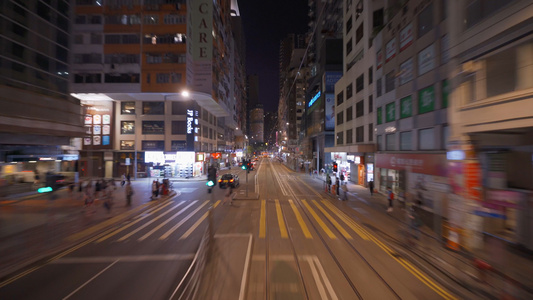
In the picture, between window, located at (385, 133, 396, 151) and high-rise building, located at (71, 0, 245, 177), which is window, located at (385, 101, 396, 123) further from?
high-rise building, located at (71, 0, 245, 177)

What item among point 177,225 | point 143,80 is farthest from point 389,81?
point 143,80

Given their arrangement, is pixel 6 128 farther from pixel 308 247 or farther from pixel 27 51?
pixel 308 247

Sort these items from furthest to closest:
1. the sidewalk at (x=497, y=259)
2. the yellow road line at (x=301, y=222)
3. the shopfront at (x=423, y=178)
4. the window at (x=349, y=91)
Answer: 1. the window at (x=349, y=91)
2. the shopfront at (x=423, y=178)
3. the yellow road line at (x=301, y=222)
4. the sidewalk at (x=497, y=259)

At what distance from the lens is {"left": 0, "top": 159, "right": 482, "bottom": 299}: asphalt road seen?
245 inches

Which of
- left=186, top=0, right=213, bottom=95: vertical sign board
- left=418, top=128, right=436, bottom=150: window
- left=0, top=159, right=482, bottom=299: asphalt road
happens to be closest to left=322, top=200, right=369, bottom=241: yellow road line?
left=0, top=159, right=482, bottom=299: asphalt road

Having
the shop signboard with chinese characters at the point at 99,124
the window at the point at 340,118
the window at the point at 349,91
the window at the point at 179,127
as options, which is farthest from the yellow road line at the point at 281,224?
the shop signboard with chinese characters at the point at 99,124

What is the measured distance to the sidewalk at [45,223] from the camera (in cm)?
905

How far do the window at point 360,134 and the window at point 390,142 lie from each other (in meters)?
5.59

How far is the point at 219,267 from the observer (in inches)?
297

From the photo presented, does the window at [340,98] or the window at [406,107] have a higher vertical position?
the window at [340,98]

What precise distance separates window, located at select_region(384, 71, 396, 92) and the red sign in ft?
21.4

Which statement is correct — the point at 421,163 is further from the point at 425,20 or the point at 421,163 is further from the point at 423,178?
the point at 425,20

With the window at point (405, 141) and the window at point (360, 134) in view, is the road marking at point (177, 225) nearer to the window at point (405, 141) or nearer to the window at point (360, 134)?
the window at point (405, 141)

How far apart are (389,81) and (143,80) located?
32.8 m
